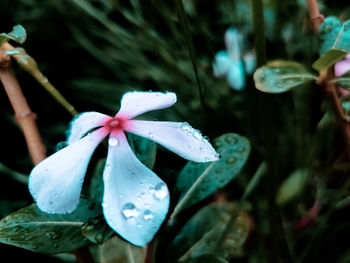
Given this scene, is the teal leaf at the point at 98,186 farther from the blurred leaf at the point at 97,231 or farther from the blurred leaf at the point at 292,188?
the blurred leaf at the point at 292,188

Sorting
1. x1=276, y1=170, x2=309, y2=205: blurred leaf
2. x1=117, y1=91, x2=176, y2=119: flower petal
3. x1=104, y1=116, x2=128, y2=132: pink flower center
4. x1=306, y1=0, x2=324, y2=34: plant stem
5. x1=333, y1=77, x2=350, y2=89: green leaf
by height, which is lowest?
x1=276, y1=170, x2=309, y2=205: blurred leaf

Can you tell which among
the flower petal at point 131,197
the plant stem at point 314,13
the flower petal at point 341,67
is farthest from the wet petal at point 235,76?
the flower petal at point 131,197

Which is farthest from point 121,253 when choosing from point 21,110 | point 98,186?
point 21,110

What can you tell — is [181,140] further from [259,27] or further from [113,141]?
[259,27]

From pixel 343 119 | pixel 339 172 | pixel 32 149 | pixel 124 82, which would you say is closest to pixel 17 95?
pixel 32 149

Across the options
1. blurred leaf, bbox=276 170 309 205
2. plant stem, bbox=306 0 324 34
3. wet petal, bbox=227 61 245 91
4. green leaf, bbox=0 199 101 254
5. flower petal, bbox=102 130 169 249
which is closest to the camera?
flower petal, bbox=102 130 169 249

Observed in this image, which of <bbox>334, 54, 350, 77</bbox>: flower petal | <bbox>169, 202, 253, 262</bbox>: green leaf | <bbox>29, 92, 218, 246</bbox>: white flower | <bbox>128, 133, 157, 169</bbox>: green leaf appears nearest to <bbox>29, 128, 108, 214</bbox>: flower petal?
<bbox>29, 92, 218, 246</bbox>: white flower

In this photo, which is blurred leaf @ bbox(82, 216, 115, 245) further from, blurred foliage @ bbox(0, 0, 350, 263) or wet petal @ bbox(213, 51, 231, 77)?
wet petal @ bbox(213, 51, 231, 77)
